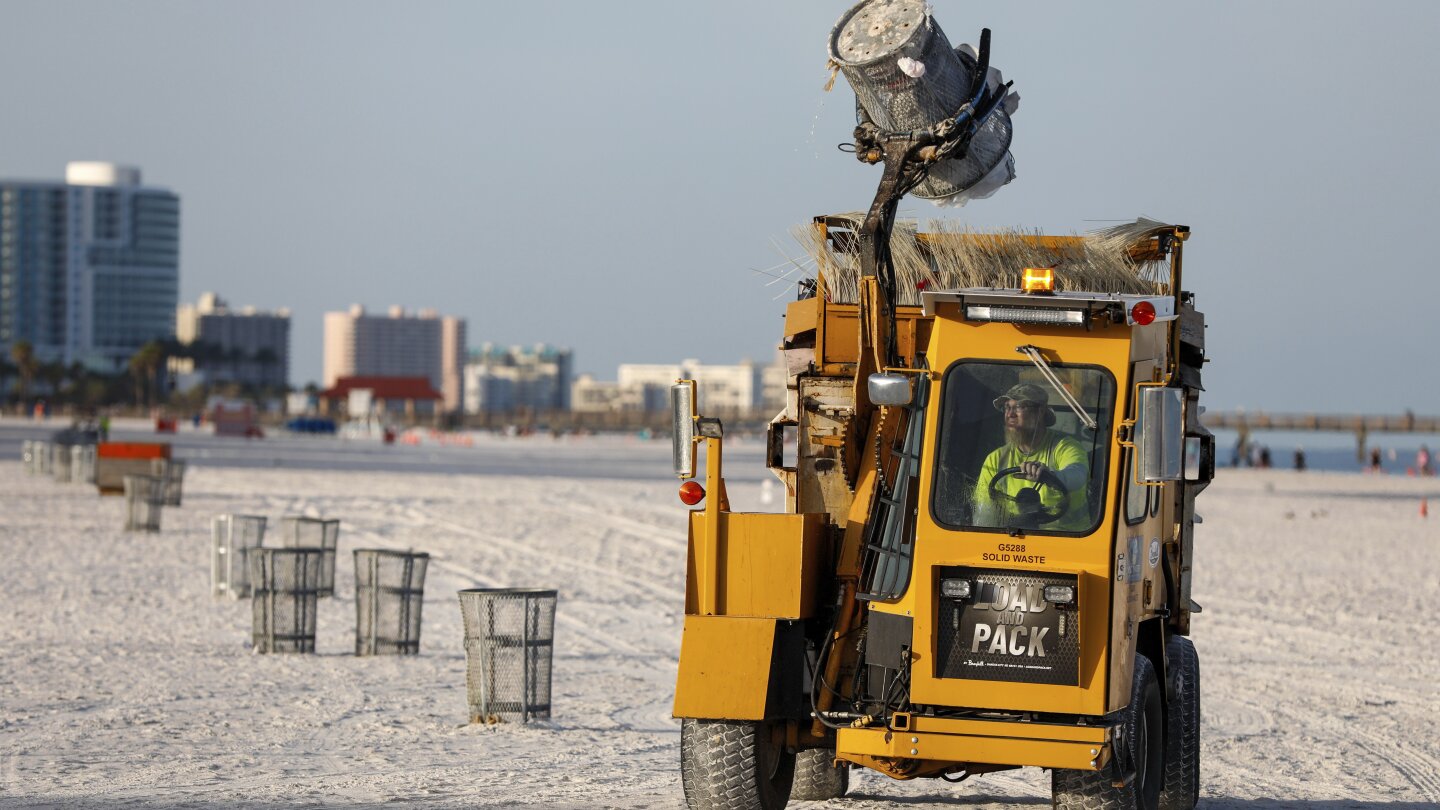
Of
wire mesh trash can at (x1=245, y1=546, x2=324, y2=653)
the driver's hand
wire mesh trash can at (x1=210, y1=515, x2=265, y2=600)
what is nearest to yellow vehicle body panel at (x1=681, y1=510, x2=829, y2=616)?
the driver's hand

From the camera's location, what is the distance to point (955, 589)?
7.59m

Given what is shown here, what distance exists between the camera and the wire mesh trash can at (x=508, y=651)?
11.8 metres

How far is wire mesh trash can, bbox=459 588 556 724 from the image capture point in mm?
11781

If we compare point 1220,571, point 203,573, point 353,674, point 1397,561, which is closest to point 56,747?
point 353,674

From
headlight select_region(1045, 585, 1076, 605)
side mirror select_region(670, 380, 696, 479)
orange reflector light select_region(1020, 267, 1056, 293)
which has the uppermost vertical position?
orange reflector light select_region(1020, 267, 1056, 293)

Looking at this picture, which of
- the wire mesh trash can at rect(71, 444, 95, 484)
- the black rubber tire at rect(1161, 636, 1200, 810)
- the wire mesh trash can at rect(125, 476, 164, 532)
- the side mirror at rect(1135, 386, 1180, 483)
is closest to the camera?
the side mirror at rect(1135, 386, 1180, 483)

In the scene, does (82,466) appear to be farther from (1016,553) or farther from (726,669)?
(1016,553)

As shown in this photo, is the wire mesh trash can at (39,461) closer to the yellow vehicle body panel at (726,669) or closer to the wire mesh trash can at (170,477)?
the wire mesh trash can at (170,477)

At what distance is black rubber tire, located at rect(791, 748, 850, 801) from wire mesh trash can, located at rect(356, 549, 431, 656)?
19.8ft

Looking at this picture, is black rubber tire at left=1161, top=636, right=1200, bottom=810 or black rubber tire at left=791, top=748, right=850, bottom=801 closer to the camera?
black rubber tire at left=1161, top=636, right=1200, bottom=810

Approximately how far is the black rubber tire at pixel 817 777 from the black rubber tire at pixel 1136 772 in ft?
6.29

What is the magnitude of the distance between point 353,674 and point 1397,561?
62.1ft

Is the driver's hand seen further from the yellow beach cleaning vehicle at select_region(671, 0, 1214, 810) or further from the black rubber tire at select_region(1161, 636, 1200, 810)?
the black rubber tire at select_region(1161, 636, 1200, 810)

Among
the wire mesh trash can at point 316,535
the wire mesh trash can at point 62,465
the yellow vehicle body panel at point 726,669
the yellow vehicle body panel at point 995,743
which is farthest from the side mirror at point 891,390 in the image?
the wire mesh trash can at point 62,465
